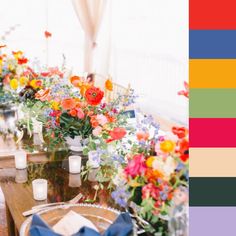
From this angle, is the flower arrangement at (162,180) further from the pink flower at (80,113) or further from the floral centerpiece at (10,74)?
the floral centerpiece at (10,74)

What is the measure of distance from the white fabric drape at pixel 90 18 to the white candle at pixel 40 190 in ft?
12.3

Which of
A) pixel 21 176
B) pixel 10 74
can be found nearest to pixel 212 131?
pixel 21 176

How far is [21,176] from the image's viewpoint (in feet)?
5.44

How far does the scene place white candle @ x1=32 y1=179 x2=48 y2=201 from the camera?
1414 millimetres

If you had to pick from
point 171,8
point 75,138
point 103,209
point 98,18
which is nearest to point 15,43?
point 98,18

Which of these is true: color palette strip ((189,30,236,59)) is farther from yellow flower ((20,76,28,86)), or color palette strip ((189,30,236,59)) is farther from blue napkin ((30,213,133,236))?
yellow flower ((20,76,28,86))

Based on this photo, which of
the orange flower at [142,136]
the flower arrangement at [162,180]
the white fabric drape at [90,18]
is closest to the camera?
the flower arrangement at [162,180]

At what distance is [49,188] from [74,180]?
0.12m

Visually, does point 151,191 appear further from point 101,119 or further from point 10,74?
point 10,74

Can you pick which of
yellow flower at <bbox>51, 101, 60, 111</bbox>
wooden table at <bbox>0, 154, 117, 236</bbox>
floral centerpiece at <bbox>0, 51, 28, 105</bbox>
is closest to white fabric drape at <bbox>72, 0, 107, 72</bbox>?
floral centerpiece at <bbox>0, 51, 28, 105</bbox>

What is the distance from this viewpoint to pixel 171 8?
399cm

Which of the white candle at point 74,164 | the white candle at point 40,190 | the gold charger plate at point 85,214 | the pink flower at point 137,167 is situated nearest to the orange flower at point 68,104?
the white candle at point 74,164

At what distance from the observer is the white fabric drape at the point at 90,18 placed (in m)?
4.91

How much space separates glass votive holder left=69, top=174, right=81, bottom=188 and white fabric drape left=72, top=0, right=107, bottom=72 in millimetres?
3510
